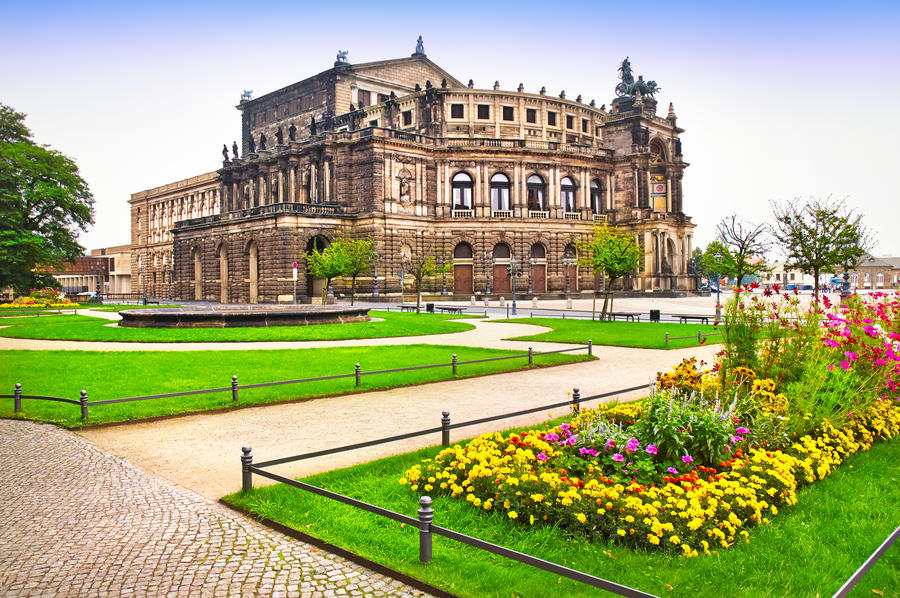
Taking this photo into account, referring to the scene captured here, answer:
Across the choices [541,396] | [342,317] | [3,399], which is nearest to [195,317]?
[342,317]

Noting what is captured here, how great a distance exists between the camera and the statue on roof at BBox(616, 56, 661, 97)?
241 ft

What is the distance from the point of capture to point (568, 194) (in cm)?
6812

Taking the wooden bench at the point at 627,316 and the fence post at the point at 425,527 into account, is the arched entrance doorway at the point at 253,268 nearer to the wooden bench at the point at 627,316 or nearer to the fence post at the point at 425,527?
the wooden bench at the point at 627,316

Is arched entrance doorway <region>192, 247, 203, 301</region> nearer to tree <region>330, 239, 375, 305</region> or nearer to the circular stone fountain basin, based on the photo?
tree <region>330, 239, 375, 305</region>

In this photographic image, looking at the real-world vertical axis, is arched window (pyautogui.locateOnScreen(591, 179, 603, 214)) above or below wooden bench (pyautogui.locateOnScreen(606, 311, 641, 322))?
above

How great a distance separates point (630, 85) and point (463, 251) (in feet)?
94.5

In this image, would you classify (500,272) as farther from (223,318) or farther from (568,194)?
(223,318)

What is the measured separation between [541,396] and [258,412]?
584 centimetres

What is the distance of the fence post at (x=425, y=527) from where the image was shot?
232 inches

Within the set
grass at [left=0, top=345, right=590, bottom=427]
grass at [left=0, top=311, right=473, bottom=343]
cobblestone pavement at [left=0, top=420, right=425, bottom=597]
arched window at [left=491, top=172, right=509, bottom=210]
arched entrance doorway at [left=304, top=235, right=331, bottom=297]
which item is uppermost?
arched window at [left=491, top=172, right=509, bottom=210]

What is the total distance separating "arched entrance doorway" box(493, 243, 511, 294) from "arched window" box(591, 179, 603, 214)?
1198 cm

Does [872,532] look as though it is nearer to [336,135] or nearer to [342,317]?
[342,317]

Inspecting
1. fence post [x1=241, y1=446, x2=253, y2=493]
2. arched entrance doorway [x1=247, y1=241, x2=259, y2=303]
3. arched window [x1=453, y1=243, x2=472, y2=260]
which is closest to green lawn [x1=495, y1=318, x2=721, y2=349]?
fence post [x1=241, y1=446, x2=253, y2=493]

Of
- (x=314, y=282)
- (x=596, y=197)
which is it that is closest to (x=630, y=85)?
(x=596, y=197)
